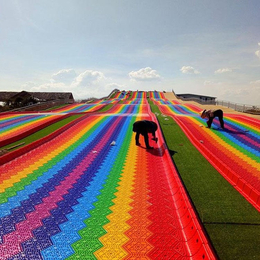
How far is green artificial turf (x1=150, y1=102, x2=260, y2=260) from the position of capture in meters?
3.48

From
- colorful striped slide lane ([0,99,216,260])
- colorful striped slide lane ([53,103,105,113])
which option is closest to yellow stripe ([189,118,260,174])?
colorful striped slide lane ([0,99,216,260])

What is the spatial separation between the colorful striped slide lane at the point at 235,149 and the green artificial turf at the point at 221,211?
0.95 ft

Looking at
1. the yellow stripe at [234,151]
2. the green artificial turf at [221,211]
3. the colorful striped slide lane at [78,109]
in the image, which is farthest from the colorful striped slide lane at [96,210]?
the colorful striped slide lane at [78,109]

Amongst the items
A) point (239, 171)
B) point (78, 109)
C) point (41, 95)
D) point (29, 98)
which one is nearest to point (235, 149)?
point (239, 171)

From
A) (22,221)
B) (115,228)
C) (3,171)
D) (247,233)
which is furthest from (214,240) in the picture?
(3,171)

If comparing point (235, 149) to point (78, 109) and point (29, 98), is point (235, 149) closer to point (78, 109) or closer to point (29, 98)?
point (78, 109)

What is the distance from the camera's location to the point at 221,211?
459 centimetres

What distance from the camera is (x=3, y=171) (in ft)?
21.9

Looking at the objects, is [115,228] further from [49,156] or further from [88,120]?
[88,120]

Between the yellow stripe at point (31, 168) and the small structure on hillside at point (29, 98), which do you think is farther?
the small structure on hillside at point (29, 98)

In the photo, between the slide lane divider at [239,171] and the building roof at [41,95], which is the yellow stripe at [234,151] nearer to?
the slide lane divider at [239,171]

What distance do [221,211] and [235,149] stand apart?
5892mm

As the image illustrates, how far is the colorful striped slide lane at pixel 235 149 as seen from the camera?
5895 millimetres

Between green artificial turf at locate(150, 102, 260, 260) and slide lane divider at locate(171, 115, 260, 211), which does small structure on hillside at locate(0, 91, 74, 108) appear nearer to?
slide lane divider at locate(171, 115, 260, 211)
